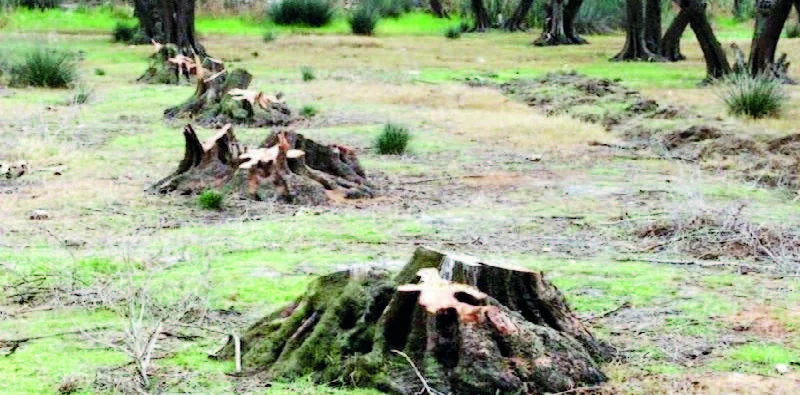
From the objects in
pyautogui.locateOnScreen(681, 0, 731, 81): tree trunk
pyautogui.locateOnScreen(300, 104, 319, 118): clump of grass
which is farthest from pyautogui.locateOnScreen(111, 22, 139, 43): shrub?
pyautogui.locateOnScreen(300, 104, 319, 118): clump of grass

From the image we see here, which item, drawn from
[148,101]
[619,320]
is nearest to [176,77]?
[148,101]

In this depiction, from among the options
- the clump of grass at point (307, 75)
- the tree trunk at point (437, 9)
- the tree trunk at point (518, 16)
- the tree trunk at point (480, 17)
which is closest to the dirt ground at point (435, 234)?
the clump of grass at point (307, 75)

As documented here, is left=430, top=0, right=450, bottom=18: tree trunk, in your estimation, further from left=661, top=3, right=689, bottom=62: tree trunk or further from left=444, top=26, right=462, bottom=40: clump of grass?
left=661, top=3, right=689, bottom=62: tree trunk

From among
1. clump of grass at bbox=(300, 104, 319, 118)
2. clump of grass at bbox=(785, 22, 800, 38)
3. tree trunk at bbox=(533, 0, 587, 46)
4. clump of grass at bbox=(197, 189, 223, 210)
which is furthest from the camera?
tree trunk at bbox=(533, 0, 587, 46)

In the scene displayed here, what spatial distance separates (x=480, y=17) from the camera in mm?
41125

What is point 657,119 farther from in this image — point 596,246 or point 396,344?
point 396,344

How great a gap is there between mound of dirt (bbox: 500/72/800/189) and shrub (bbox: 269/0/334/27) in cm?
1880

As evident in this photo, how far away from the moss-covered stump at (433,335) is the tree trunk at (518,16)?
3640 cm

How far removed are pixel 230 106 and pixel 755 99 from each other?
235 inches

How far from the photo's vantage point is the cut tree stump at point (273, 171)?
9758 mm

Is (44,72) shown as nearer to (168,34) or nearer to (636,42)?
(168,34)

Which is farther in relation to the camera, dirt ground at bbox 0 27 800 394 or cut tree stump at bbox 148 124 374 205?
cut tree stump at bbox 148 124 374 205

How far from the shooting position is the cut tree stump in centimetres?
976

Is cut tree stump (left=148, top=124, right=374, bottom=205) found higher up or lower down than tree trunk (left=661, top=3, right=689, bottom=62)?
higher up
